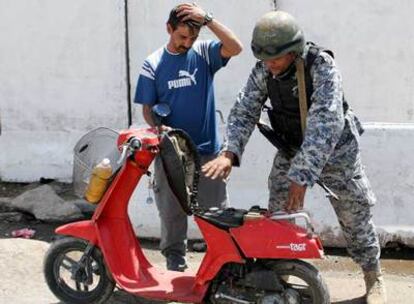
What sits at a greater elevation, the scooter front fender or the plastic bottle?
the plastic bottle

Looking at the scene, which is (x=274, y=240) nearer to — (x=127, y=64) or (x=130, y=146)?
(x=130, y=146)

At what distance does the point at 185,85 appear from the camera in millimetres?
4562

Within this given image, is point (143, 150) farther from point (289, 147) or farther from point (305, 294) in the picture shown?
point (305, 294)

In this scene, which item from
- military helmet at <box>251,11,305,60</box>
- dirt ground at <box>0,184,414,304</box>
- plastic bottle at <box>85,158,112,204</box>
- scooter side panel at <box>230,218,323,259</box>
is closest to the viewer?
military helmet at <box>251,11,305,60</box>

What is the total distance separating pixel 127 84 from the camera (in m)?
6.36

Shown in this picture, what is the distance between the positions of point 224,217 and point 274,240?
32cm

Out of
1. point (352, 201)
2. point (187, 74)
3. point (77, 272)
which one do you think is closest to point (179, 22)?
point (187, 74)

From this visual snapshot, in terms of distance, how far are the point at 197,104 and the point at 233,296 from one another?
120 centimetres

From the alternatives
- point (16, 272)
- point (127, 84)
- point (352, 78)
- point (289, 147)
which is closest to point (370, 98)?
point (352, 78)

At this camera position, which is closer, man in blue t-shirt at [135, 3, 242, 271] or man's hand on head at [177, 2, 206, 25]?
man's hand on head at [177, 2, 206, 25]

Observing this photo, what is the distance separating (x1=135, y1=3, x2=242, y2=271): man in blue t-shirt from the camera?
4.52m

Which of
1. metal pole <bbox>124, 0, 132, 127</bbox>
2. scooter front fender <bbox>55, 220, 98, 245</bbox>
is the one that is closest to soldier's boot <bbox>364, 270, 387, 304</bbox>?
scooter front fender <bbox>55, 220, 98, 245</bbox>

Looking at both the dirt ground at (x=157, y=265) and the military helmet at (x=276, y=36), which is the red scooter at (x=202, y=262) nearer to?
the dirt ground at (x=157, y=265)

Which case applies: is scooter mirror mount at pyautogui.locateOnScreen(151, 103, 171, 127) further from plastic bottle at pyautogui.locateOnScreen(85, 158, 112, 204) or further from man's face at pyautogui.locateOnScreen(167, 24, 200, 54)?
plastic bottle at pyautogui.locateOnScreen(85, 158, 112, 204)
